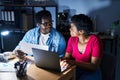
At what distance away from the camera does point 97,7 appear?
11.4ft

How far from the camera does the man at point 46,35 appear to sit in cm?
244

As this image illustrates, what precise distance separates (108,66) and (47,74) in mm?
653

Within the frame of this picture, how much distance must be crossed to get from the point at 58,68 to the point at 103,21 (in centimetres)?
197

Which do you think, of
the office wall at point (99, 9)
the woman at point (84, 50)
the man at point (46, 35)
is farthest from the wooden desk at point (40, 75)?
the office wall at point (99, 9)

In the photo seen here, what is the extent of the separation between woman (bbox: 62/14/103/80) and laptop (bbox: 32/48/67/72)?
0.16m

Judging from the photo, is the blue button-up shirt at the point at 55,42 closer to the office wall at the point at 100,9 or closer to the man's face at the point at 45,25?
the man's face at the point at 45,25

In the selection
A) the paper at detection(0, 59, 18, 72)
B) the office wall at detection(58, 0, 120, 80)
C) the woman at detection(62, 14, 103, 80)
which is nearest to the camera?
the paper at detection(0, 59, 18, 72)

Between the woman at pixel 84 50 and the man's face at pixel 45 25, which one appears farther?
the man's face at pixel 45 25

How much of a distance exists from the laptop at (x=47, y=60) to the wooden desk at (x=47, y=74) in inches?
1.4

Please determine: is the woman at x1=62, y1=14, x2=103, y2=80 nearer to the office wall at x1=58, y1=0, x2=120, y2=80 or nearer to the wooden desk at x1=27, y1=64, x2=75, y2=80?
the wooden desk at x1=27, y1=64, x2=75, y2=80

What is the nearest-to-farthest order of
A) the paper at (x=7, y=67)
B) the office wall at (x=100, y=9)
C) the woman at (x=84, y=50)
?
the paper at (x=7, y=67)
the woman at (x=84, y=50)
the office wall at (x=100, y=9)

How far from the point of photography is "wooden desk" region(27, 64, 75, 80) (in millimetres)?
1663

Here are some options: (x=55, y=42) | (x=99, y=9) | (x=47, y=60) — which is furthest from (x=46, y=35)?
(x=99, y=9)

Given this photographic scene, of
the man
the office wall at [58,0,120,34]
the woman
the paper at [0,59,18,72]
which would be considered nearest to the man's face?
the man
